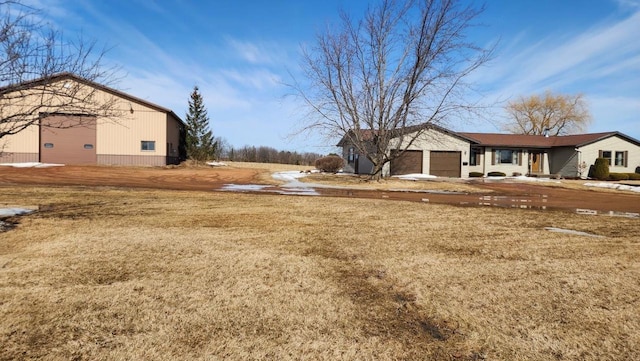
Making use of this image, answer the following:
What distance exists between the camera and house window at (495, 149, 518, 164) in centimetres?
3045

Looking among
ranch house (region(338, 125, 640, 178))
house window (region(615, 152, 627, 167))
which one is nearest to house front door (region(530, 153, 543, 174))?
ranch house (region(338, 125, 640, 178))

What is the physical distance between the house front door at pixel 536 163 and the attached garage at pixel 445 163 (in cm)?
804

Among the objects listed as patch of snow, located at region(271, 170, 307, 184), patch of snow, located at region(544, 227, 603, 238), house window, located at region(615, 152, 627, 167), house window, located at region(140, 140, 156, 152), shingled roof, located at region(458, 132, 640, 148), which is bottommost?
patch of snow, located at region(544, 227, 603, 238)

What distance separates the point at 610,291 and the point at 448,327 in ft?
6.47

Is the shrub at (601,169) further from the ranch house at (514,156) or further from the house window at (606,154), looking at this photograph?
the house window at (606,154)

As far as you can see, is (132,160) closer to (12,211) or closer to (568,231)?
(12,211)

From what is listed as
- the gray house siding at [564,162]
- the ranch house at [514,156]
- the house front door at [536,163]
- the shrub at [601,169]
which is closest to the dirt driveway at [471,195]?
the ranch house at [514,156]

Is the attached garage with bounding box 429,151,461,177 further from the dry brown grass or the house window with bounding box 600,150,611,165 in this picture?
the dry brown grass

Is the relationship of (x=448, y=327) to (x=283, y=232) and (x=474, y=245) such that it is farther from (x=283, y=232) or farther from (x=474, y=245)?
(x=283, y=232)

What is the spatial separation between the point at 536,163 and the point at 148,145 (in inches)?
1299

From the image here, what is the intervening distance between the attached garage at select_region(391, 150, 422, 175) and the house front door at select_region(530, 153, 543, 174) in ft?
36.7

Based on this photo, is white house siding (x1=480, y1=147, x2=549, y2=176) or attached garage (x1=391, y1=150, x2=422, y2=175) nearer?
attached garage (x1=391, y1=150, x2=422, y2=175)

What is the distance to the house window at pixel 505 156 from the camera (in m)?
30.5

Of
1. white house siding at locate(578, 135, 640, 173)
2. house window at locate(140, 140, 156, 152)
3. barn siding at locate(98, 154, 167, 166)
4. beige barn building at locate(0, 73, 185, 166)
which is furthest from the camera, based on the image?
white house siding at locate(578, 135, 640, 173)
